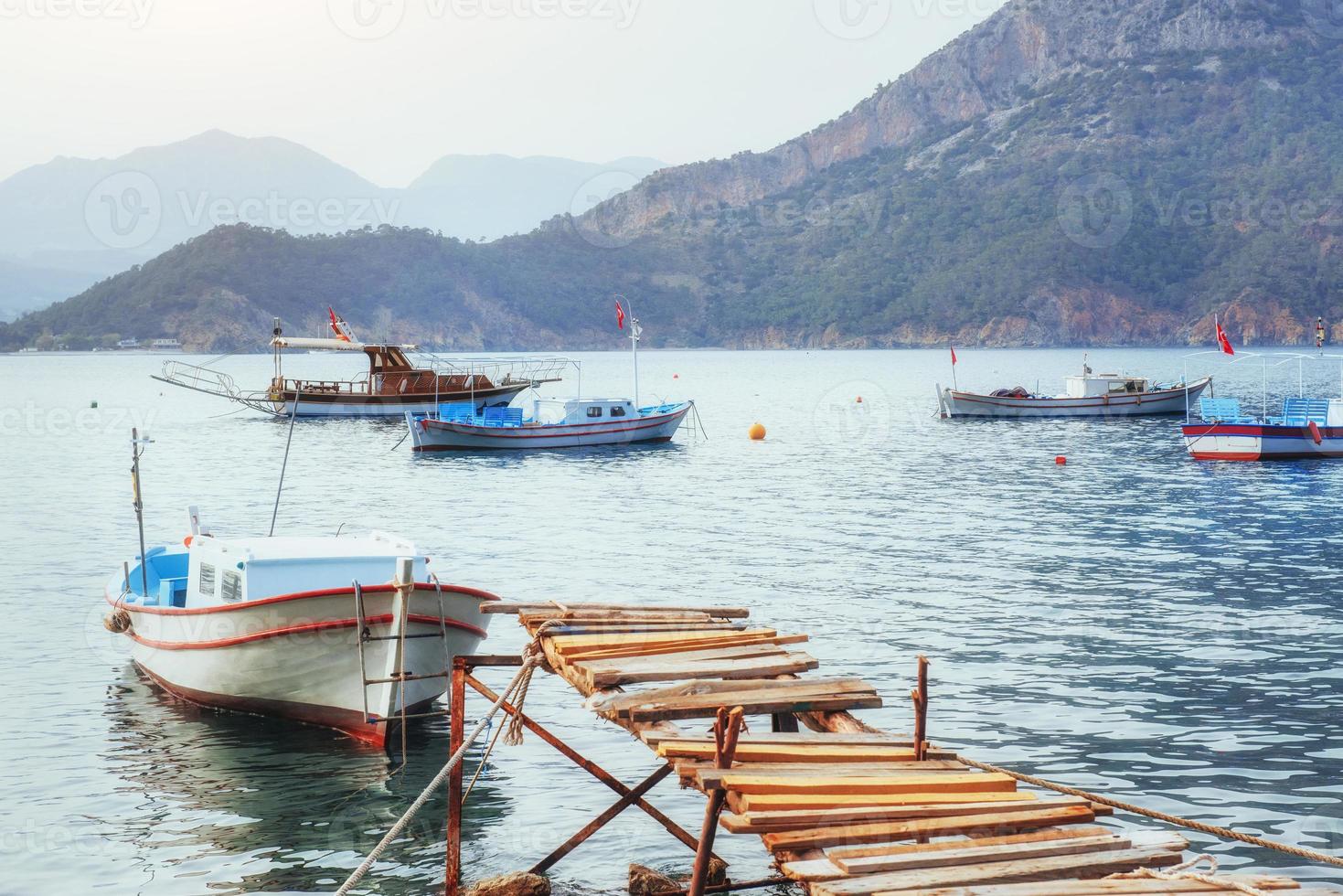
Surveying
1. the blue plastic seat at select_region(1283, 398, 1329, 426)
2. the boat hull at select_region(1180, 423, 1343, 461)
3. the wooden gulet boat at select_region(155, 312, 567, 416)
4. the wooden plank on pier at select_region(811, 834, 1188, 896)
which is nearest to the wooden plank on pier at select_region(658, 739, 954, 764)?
the wooden plank on pier at select_region(811, 834, 1188, 896)

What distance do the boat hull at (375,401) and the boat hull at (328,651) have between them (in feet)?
209

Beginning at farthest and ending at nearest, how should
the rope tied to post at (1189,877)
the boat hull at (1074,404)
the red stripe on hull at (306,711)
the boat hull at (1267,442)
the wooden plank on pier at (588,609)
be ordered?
the boat hull at (1074,404)
the boat hull at (1267,442)
the red stripe on hull at (306,711)
the wooden plank on pier at (588,609)
the rope tied to post at (1189,877)

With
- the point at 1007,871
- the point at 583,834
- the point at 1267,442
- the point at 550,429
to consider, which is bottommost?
the point at 583,834

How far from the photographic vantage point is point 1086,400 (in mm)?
77688

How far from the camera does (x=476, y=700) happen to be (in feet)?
57.0

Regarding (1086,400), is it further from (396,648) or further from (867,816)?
(867,816)

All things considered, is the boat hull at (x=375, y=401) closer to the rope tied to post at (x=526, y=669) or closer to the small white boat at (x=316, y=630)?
the small white boat at (x=316, y=630)

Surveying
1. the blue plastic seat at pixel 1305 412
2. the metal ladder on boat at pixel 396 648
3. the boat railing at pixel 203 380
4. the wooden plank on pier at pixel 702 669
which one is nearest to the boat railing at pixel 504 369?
the boat railing at pixel 203 380

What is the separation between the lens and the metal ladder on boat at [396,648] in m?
14.5

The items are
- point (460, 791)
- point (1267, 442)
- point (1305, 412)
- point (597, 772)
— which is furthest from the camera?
point (1305, 412)

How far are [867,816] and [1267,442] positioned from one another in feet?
153

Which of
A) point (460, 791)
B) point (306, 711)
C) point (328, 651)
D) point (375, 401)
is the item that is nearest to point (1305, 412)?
point (306, 711)

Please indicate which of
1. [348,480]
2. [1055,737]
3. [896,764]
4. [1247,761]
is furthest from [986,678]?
[348,480]

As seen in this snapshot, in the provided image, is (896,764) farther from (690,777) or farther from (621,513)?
(621,513)
